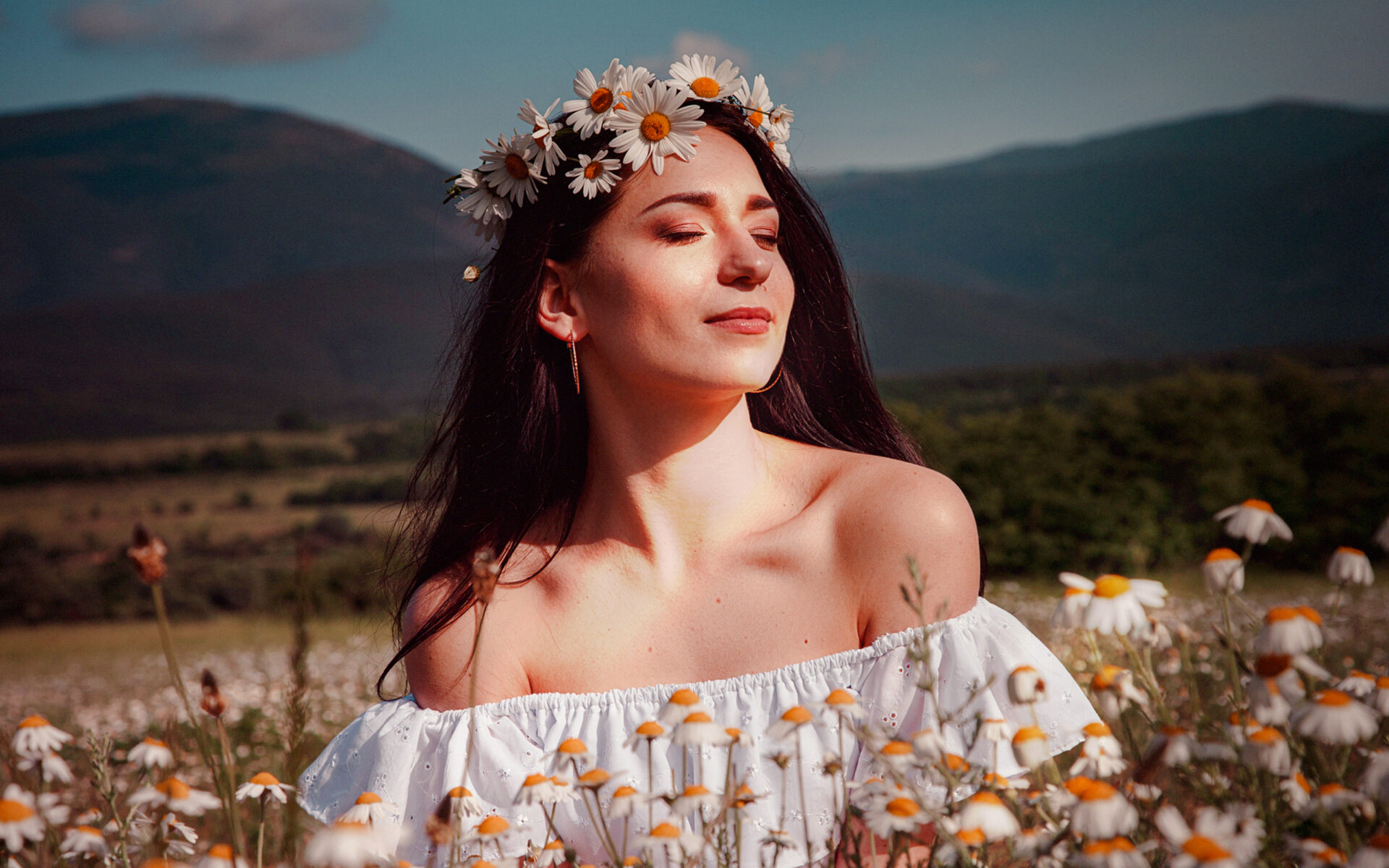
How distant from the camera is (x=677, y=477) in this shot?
9.69ft

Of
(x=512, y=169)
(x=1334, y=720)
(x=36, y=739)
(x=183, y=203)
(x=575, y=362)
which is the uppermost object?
(x=183, y=203)

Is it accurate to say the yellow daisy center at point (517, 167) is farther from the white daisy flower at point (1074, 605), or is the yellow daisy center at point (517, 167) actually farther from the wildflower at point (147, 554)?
the wildflower at point (147, 554)

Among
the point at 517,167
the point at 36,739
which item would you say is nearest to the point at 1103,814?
the point at 36,739

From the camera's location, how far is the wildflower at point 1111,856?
106 cm

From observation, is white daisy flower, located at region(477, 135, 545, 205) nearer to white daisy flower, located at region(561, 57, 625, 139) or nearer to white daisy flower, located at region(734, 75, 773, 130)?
white daisy flower, located at region(561, 57, 625, 139)

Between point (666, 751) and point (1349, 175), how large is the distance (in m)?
141

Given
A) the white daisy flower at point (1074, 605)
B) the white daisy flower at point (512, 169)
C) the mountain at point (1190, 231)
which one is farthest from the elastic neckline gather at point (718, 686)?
the mountain at point (1190, 231)

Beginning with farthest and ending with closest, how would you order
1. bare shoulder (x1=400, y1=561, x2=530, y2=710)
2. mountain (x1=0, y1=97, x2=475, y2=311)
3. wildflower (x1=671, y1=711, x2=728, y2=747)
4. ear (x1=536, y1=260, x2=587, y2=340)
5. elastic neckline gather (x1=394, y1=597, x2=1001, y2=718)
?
mountain (x1=0, y1=97, x2=475, y2=311) → ear (x1=536, y1=260, x2=587, y2=340) → bare shoulder (x1=400, y1=561, x2=530, y2=710) → elastic neckline gather (x1=394, y1=597, x2=1001, y2=718) → wildflower (x1=671, y1=711, x2=728, y2=747)

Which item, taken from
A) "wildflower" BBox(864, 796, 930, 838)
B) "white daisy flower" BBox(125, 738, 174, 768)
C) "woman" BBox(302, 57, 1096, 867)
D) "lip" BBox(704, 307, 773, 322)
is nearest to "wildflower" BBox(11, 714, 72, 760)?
"white daisy flower" BBox(125, 738, 174, 768)

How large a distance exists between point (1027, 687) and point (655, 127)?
2005 mm

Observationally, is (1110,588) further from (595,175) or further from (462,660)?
(595,175)

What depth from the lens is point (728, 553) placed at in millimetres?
2902

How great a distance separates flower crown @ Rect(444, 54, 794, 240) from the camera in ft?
9.52

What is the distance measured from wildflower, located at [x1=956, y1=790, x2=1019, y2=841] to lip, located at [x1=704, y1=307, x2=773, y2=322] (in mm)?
1558
